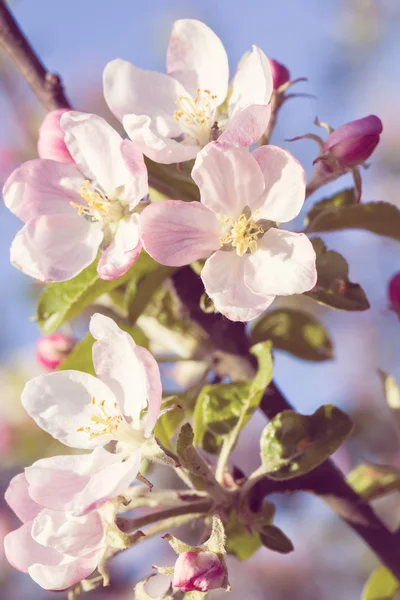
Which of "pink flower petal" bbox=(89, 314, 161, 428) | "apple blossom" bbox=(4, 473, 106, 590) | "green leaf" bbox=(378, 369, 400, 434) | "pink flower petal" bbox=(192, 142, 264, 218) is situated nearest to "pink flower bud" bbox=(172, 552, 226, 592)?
"apple blossom" bbox=(4, 473, 106, 590)

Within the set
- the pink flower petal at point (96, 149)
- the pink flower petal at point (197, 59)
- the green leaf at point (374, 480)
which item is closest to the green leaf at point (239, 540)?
the green leaf at point (374, 480)

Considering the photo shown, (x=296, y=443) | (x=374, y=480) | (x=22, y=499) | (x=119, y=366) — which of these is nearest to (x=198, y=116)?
(x=119, y=366)

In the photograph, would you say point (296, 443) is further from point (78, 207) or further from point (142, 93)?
point (142, 93)

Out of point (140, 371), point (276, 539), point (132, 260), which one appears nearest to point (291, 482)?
point (276, 539)

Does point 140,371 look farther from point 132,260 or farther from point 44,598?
point 44,598

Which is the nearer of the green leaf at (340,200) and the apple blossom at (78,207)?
the apple blossom at (78,207)

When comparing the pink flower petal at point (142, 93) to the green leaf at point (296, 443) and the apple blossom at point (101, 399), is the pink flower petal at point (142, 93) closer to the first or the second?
the apple blossom at point (101, 399)
